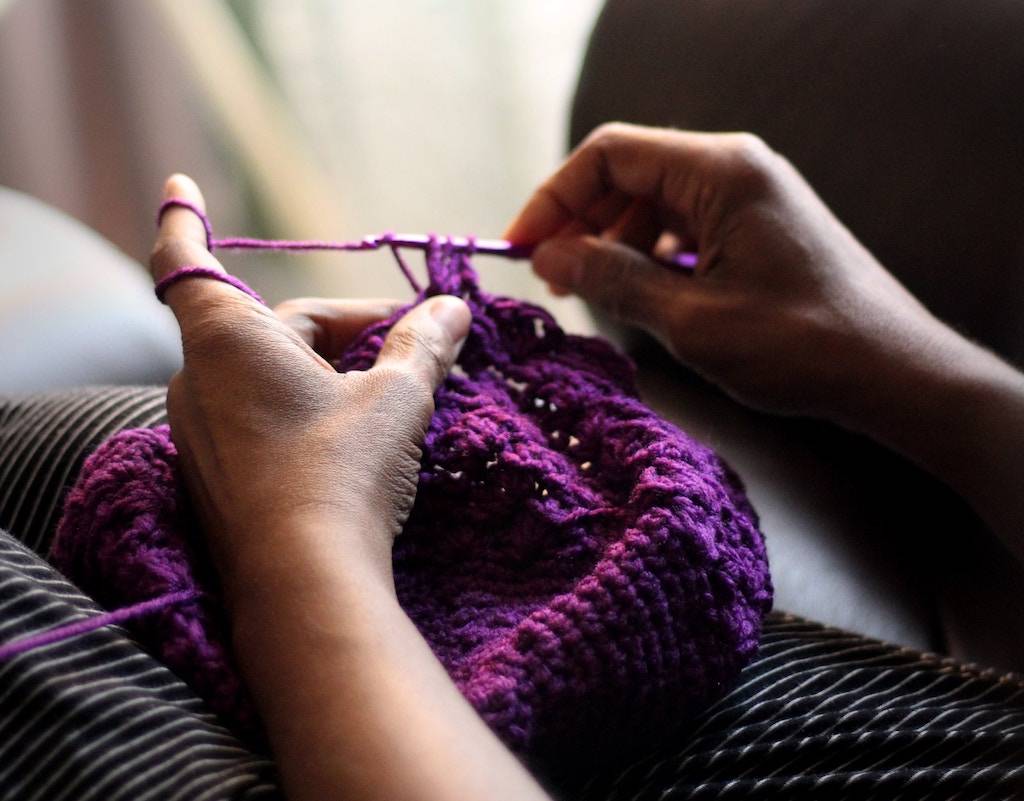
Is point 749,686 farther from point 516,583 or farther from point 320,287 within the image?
point 320,287

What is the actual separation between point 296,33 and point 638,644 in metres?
1.31

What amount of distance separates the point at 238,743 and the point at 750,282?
0.50 metres

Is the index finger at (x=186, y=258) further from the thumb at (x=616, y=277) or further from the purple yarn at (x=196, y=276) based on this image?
the thumb at (x=616, y=277)

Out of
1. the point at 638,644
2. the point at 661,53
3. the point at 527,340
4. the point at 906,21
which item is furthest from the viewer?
the point at 661,53

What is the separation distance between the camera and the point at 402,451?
0.52 m

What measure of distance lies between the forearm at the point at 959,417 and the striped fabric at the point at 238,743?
0.41 feet

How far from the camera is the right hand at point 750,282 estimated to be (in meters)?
0.73

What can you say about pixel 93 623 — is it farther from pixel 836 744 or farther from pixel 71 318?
A: pixel 71 318

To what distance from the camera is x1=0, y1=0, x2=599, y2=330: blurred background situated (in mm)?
1524

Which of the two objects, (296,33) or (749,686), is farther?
(296,33)

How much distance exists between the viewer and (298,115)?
1595 millimetres

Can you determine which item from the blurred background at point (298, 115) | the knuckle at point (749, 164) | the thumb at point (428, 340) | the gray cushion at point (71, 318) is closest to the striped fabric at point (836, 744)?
the thumb at point (428, 340)

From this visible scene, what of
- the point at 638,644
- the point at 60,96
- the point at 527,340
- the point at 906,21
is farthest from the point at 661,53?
the point at 60,96

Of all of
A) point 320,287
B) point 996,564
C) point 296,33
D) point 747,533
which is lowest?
point 320,287
